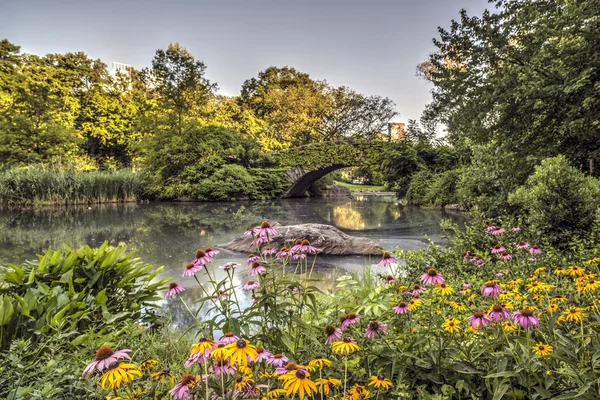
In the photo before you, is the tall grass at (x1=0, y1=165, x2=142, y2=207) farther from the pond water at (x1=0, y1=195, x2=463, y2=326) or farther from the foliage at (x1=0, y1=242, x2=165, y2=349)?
the foliage at (x1=0, y1=242, x2=165, y2=349)

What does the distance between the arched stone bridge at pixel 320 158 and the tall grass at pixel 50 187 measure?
936cm

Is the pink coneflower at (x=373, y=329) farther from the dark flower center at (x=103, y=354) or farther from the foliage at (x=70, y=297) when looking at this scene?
the foliage at (x=70, y=297)

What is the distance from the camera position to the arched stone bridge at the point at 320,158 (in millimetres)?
19203

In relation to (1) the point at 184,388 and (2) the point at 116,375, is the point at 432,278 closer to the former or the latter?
(1) the point at 184,388

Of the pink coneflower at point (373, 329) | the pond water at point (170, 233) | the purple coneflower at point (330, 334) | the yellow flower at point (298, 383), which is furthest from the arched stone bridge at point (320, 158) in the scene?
the yellow flower at point (298, 383)

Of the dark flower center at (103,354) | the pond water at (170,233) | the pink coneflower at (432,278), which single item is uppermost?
the pink coneflower at (432,278)

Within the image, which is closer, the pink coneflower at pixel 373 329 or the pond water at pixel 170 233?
the pink coneflower at pixel 373 329

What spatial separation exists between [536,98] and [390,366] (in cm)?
438

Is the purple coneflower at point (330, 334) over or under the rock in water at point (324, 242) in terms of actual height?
over

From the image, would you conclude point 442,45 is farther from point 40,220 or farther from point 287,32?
point 40,220

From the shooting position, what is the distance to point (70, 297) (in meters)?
2.41

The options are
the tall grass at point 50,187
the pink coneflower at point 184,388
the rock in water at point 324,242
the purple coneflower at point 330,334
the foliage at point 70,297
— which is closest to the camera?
the pink coneflower at point 184,388

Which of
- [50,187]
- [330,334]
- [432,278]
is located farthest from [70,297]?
[50,187]

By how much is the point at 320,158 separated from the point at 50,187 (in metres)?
12.4
